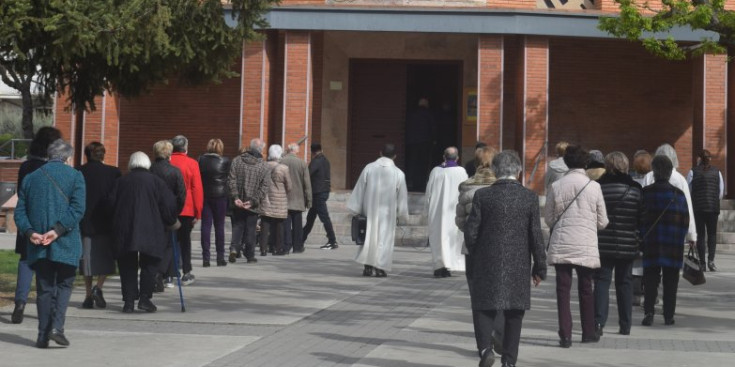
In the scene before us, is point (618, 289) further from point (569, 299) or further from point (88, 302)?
point (88, 302)

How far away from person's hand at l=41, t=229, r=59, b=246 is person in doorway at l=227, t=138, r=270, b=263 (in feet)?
29.9

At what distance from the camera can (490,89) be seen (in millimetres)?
28969

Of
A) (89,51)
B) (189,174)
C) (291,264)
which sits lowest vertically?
(291,264)

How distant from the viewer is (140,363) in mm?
9930

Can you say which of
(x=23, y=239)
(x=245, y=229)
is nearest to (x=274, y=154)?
(x=245, y=229)

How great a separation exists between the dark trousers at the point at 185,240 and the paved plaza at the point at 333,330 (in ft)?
1.19

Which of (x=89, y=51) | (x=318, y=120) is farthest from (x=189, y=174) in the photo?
(x=318, y=120)

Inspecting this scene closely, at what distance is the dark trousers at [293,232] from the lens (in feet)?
73.1

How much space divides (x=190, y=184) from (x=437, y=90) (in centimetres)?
1721

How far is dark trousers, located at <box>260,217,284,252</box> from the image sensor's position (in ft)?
70.8

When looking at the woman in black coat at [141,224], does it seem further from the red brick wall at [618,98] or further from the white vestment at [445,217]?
the red brick wall at [618,98]

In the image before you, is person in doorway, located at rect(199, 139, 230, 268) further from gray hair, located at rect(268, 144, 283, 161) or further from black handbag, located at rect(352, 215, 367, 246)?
gray hair, located at rect(268, 144, 283, 161)

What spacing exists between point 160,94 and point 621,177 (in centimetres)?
2193

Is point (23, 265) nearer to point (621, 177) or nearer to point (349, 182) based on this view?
point (621, 177)
